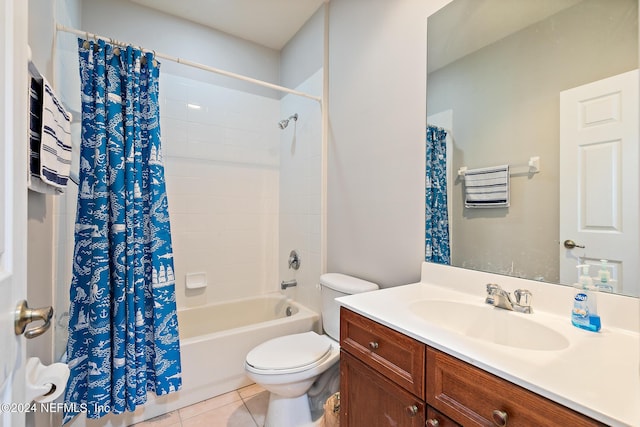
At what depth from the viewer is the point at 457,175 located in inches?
50.7

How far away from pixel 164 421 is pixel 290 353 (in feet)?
2.76

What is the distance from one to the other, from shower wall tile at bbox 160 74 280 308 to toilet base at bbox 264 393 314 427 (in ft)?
3.75

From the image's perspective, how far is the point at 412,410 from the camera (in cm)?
80

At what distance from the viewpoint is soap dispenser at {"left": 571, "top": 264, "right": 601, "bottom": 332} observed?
2.68 ft

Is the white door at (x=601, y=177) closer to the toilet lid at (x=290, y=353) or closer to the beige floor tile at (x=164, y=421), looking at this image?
the toilet lid at (x=290, y=353)

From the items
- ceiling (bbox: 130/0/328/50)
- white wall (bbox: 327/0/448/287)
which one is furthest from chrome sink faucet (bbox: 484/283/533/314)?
ceiling (bbox: 130/0/328/50)

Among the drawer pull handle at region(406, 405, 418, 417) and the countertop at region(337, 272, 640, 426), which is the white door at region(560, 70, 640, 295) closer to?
the countertop at region(337, 272, 640, 426)

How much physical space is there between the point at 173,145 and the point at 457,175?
80.8 inches

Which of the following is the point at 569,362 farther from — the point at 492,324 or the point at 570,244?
the point at 570,244

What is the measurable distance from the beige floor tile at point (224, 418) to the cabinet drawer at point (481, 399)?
1265 millimetres

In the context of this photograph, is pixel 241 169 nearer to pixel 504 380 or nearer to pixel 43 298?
pixel 43 298

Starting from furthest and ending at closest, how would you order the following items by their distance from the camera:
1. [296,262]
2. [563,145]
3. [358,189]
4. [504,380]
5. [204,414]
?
1. [296,262]
2. [358,189]
3. [204,414]
4. [563,145]
5. [504,380]

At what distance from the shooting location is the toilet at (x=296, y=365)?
4.41 feet

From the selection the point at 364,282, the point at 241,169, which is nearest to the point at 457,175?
the point at 364,282
